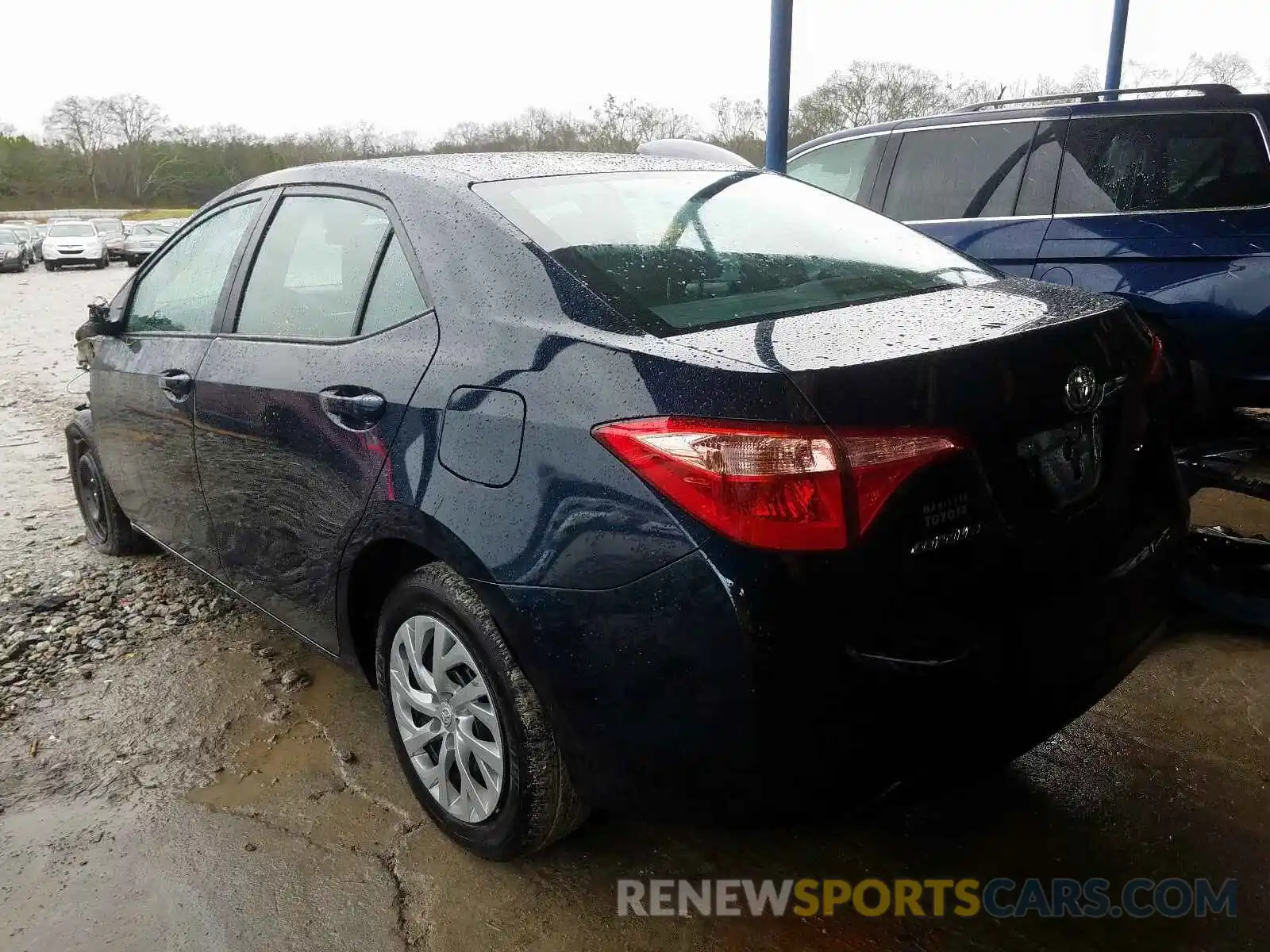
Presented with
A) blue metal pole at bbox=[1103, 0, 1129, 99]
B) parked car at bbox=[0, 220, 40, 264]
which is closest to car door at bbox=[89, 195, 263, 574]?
blue metal pole at bbox=[1103, 0, 1129, 99]

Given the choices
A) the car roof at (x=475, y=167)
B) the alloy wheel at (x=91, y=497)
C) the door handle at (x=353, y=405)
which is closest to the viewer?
the door handle at (x=353, y=405)

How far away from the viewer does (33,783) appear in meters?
2.76

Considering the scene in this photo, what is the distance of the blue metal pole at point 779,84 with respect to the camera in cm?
699

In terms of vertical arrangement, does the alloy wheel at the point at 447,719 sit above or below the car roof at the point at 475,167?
below

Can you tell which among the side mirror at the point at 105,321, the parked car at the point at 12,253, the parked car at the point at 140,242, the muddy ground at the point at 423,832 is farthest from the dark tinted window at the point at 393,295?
the parked car at the point at 140,242

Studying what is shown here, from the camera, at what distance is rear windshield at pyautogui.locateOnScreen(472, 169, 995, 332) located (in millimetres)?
2098

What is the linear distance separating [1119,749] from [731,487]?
1.69m

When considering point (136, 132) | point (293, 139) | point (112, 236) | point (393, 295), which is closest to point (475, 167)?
point (393, 295)

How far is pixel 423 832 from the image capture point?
246 centimetres

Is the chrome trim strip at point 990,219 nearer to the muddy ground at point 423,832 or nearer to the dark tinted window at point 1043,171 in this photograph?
the dark tinted window at point 1043,171

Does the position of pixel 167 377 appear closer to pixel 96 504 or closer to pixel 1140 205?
pixel 96 504

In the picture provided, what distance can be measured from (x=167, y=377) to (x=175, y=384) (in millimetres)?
96

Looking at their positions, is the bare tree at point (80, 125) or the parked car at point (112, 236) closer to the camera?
the parked car at point (112, 236)

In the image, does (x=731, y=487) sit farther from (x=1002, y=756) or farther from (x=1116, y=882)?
(x=1116, y=882)
